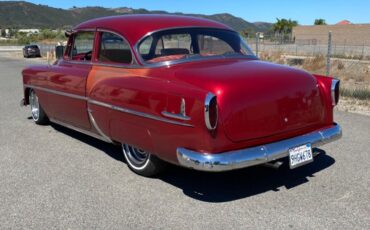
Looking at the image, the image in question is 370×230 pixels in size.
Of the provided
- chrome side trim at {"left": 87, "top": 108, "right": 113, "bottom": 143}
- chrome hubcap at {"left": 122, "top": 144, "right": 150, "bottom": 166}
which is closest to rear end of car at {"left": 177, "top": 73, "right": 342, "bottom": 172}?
chrome hubcap at {"left": 122, "top": 144, "right": 150, "bottom": 166}

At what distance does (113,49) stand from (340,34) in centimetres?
6493

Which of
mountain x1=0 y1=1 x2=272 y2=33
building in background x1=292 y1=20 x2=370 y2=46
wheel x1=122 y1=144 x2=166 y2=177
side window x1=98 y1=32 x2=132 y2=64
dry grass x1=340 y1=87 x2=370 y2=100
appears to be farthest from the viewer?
mountain x1=0 y1=1 x2=272 y2=33

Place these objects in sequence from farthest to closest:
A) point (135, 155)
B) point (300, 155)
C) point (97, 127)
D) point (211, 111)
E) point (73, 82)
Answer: point (73, 82), point (97, 127), point (135, 155), point (300, 155), point (211, 111)

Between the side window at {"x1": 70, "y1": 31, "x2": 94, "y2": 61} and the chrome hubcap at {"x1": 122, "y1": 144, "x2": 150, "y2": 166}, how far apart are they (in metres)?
1.43

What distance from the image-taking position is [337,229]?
3.37 meters

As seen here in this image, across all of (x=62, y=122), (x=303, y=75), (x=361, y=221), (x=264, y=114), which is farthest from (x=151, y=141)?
(x=62, y=122)

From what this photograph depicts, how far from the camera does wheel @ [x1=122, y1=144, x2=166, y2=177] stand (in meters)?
4.40

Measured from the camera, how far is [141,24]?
15.9 feet

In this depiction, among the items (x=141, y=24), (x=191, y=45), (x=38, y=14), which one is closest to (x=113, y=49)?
(x=141, y=24)

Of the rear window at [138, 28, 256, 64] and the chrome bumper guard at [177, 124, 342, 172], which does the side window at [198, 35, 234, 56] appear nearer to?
the rear window at [138, 28, 256, 64]

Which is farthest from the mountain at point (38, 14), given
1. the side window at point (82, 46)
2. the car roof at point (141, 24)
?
the car roof at point (141, 24)

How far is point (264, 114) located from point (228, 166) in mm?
602

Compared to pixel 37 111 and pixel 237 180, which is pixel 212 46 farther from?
pixel 37 111

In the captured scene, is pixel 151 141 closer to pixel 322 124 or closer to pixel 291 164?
pixel 291 164
